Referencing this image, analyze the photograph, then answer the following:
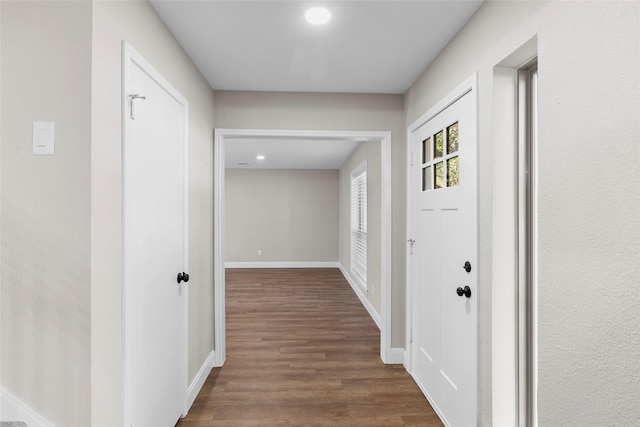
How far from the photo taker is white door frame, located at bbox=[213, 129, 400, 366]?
8.92 feet

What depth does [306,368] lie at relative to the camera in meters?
2.69

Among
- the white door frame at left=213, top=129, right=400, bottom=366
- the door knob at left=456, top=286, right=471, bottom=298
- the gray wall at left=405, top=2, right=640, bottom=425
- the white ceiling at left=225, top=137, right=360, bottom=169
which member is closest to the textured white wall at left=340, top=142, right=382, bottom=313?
the white ceiling at left=225, top=137, right=360, bottom=169

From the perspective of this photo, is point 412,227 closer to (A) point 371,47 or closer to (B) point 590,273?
(A) point 371,47

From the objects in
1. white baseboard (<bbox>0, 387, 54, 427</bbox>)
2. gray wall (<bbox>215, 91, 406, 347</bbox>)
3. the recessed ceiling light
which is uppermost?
the recessed ceiling light

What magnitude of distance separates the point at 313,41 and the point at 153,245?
153cm

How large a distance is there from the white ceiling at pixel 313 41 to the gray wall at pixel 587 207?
0.54m

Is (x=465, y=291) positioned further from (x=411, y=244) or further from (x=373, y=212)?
(x=373, y=212)

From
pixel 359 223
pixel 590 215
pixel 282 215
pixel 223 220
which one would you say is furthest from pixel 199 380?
pixel 282 215

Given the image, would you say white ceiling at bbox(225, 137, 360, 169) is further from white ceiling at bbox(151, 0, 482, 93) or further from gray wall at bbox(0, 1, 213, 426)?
gray wall at bbox(0, 1, 213, 426)

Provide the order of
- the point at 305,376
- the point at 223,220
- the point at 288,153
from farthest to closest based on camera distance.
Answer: the point at 288,153
the point at 223,220
the point at 305,376

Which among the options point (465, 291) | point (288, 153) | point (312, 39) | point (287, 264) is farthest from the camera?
point (287, 264)

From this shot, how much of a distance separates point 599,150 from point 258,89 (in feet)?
7.88

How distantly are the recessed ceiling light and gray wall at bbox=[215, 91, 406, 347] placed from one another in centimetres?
104

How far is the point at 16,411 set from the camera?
3.70 ft
